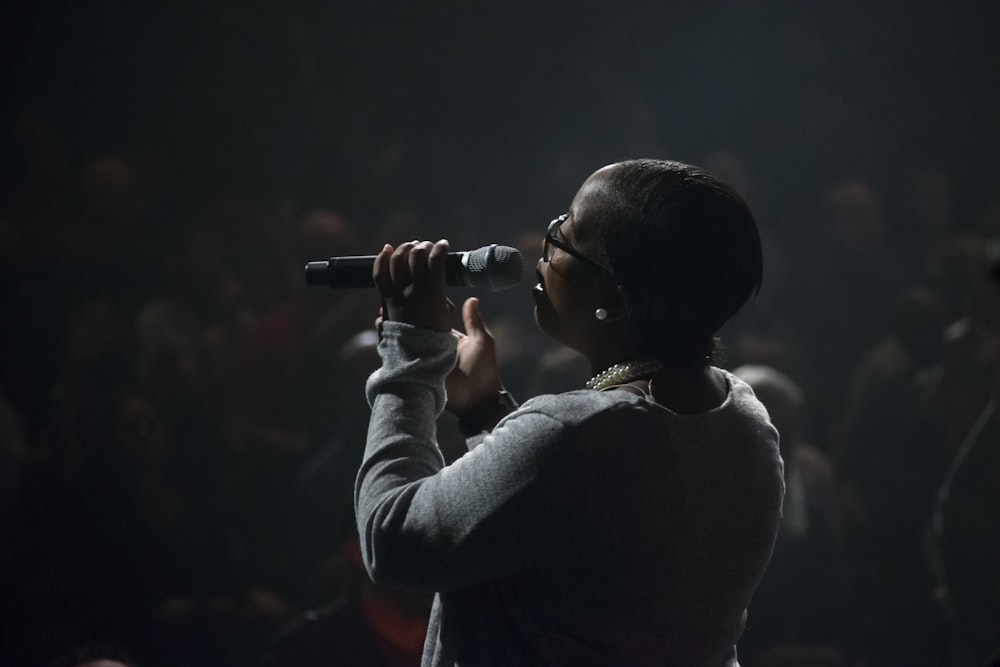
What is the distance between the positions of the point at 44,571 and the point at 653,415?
250 cm

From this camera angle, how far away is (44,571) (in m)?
2.62

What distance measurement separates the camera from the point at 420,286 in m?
0.86

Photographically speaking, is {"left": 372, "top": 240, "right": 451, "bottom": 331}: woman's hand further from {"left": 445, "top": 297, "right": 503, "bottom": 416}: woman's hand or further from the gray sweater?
{"left": 445, "top": 297, "right": 503, "bottom": 416}: woman's hand

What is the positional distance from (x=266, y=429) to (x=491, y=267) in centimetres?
217

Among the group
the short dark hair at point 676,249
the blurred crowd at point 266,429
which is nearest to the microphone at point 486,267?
the short dark hair at point 676,249

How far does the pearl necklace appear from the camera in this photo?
0.81m

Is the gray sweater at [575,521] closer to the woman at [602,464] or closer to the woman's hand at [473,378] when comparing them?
the woman at [602,464]

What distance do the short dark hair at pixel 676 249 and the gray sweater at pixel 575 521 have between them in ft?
0.28

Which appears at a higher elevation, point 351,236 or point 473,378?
point 473,378

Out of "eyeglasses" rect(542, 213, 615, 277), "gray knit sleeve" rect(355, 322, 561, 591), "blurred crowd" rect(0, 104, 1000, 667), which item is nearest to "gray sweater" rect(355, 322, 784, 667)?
"gray knit sleeve" rect(355, 322, 561, 591)

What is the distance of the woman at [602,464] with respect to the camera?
0.73 m

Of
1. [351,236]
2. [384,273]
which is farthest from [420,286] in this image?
[351,236]

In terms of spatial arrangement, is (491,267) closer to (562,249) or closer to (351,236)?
(562,249)

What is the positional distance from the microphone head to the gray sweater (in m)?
0.07
